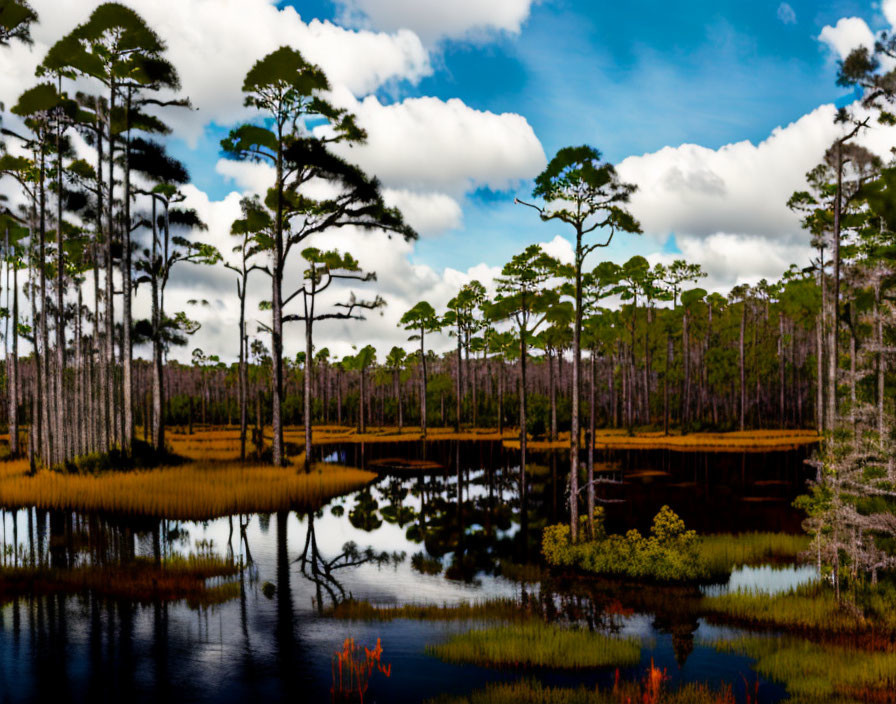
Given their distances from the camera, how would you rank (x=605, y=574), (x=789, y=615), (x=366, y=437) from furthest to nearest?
(x=366, y=437) → (x=605, y=574) → (x=789, y=615)

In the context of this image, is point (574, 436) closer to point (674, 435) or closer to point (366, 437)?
point (674, 435)

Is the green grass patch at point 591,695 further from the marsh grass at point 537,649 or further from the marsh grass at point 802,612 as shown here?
the marsh grass at point 802,612

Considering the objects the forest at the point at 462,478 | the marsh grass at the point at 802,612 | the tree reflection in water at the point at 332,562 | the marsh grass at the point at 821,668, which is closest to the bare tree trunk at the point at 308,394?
the forest at the point at 462,478

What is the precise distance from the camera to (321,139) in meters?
31.0

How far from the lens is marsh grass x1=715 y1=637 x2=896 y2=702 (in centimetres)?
1011

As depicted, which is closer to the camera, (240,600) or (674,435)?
(240,600)

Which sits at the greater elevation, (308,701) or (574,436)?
(574,436)

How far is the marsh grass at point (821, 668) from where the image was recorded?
10.1 meters

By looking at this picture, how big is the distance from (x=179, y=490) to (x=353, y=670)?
16.9 metres

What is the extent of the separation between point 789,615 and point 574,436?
6038mm

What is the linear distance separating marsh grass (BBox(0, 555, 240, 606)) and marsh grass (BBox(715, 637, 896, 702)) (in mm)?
10043

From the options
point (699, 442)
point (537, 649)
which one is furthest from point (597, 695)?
point (699, 442)

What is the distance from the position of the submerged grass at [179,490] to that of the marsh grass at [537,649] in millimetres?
14874

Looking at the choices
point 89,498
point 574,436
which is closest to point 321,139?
point 89,498
